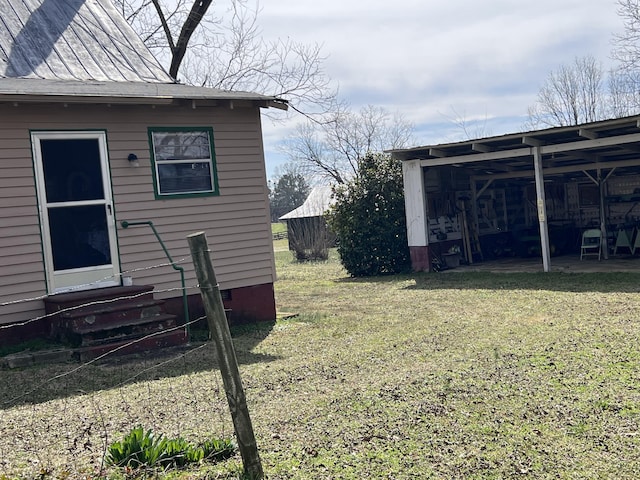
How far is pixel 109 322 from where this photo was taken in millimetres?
8195

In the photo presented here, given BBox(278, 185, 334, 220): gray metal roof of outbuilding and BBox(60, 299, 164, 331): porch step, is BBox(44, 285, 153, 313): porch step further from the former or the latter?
BBox(278, 185, 334, 220): gray metal roof of outbuilding

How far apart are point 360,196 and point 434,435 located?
1320 cm

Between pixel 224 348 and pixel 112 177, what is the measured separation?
5.86m

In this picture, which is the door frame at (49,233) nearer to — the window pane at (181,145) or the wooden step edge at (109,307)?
the wooden step edge at (109,307)

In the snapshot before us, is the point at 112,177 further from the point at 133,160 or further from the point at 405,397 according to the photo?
the point at 405,397

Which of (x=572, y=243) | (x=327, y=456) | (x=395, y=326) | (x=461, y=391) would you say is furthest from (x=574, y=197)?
(x=327, y=456)

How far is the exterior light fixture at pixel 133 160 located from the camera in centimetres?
927

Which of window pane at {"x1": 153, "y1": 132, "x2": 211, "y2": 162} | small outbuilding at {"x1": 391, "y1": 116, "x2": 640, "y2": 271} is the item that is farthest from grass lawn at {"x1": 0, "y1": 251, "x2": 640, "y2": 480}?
small outbuilding at {"x1": 391, "y1": 116, "x2": 640, "y2": 271}

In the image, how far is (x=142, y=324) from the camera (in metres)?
8.38

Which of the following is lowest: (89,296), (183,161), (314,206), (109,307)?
(109,307)

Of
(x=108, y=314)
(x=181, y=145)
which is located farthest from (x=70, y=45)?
(x=108, y=314)

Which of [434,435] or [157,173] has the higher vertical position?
[157,173]

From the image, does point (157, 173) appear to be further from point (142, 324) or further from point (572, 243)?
point (572, 243)

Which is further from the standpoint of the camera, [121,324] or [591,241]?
[591,241]
